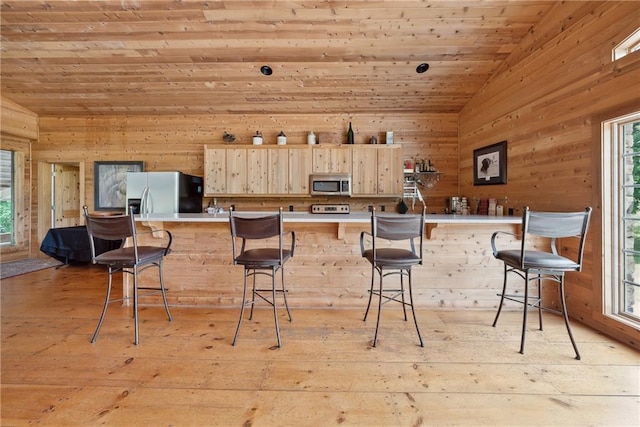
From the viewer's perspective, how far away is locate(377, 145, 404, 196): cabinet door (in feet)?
15.7

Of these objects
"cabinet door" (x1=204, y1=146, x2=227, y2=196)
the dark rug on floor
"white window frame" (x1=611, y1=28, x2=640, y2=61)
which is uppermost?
"white window frame" (x1=611, y1=28, x2=640, y2=61)

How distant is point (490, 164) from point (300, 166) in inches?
116

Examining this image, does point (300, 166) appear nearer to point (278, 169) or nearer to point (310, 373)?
point (278, 169)

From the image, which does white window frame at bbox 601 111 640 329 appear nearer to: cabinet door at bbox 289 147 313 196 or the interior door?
cabinet door at bbox 289 147 313 196

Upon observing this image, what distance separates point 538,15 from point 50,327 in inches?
228

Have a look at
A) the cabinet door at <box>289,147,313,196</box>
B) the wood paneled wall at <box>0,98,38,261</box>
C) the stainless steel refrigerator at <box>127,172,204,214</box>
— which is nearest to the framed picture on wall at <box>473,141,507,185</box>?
the cabinet door at <box>289,147,313,196</box>

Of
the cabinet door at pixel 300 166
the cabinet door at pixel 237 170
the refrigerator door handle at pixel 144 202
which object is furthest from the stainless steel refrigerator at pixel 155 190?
the cabinet door at pixel 300 166

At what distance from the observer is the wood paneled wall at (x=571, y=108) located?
2.26m

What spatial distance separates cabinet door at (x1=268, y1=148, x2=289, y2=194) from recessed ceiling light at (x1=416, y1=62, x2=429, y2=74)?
7.86ft

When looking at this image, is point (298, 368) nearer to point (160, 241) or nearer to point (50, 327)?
point (160, 241)

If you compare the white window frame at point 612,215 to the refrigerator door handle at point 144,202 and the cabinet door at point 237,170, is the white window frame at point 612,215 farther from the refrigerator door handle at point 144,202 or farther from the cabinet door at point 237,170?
the refrigerator door handle at point 144,202

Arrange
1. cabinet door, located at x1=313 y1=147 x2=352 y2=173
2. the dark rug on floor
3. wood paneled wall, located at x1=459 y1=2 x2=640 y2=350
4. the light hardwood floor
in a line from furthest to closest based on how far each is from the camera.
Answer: cabinet door, located at x1=313 y1=147 x2=352 y2=173 → the dark rug on floor → wood paneled wall, located at x1=459 y1=2 x2=640 y2=350 → the light hardwood floor

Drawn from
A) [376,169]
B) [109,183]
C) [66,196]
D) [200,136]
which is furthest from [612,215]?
[66,196]

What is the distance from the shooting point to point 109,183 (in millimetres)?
5297
